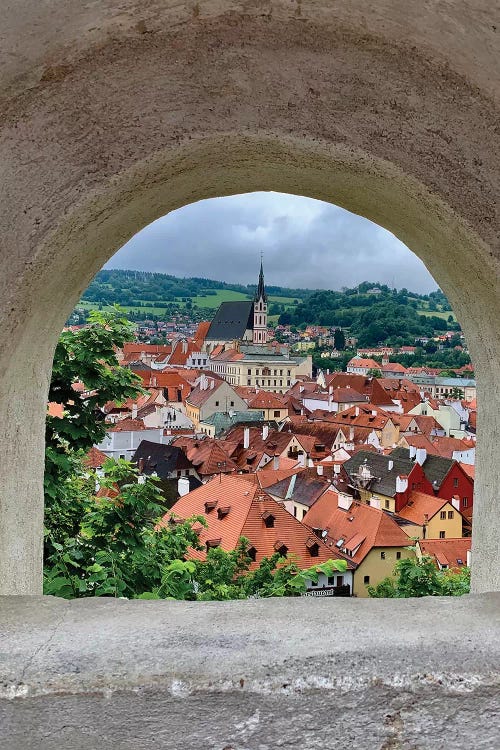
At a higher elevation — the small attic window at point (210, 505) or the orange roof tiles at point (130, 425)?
the orange roof tiles at point (130, 425)

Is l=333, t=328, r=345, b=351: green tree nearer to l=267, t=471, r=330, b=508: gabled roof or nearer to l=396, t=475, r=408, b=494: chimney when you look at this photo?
l=267, t=471, r=330, b=508: gabled roof

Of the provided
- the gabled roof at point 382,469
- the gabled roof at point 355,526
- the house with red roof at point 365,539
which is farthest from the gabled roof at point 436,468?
the house with red roof at point 365,539

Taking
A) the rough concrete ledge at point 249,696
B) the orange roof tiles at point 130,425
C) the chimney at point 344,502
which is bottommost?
the chimney at point 344,502

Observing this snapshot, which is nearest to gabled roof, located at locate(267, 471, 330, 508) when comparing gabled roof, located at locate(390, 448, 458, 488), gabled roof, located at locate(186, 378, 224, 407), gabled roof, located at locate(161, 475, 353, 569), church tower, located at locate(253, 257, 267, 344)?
gabled roof, located at locate(390, 448, 458, 488)

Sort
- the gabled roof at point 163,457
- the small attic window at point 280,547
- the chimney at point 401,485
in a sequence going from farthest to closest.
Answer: the gabled roof at point 163,457, the chimney at point 401,485, the small attic window at point 280,547

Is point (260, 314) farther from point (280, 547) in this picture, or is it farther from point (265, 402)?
point (280, 547)

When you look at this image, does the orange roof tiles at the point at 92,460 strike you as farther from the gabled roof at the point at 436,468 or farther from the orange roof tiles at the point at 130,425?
the orange roof tiles at the point at 130,425
